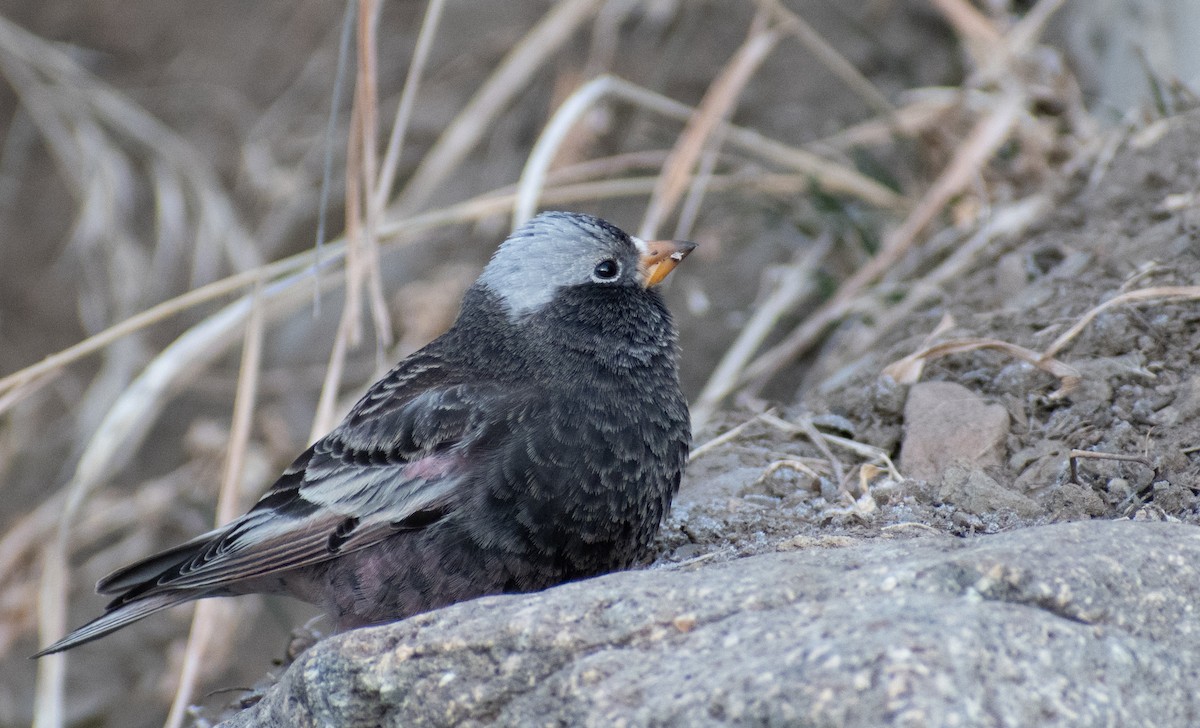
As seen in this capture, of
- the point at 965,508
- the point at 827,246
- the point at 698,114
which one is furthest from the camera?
the point at 827,246

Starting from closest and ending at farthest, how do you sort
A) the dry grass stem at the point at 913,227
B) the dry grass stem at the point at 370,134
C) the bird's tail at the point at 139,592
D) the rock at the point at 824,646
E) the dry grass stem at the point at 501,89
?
the rock at the point at 824,646
the bird's tail at the point at 139,592
the dry grass stem at the point at 370,134
the dry grass stem at the point at 913,227
the dry grass stem at the point at 501,89

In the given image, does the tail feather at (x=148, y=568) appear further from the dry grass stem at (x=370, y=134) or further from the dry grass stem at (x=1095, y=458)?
the dry grass stem at (x=1095, y=458)

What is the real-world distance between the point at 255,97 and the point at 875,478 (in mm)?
5612

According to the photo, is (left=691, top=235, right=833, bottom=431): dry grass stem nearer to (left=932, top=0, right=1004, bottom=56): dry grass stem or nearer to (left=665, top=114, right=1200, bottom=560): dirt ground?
(left=665, top=114, right=1200, bottom=560): dirt ground

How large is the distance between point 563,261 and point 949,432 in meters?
1.17

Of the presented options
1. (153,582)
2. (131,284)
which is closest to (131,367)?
(131,284)

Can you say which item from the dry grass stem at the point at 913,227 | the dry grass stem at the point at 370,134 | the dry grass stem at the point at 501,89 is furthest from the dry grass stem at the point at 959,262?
the dry grass stem at the point at 501,89

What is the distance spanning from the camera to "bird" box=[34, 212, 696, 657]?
2908mm

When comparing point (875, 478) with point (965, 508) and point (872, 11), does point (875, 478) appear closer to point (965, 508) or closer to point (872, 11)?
point (965, 508)

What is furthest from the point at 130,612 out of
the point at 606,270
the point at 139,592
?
the point at 606,270

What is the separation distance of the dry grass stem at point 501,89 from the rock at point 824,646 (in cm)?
364

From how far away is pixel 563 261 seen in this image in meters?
3.48

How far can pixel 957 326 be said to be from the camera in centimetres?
378

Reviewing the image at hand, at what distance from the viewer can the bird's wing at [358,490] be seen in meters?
3.05
